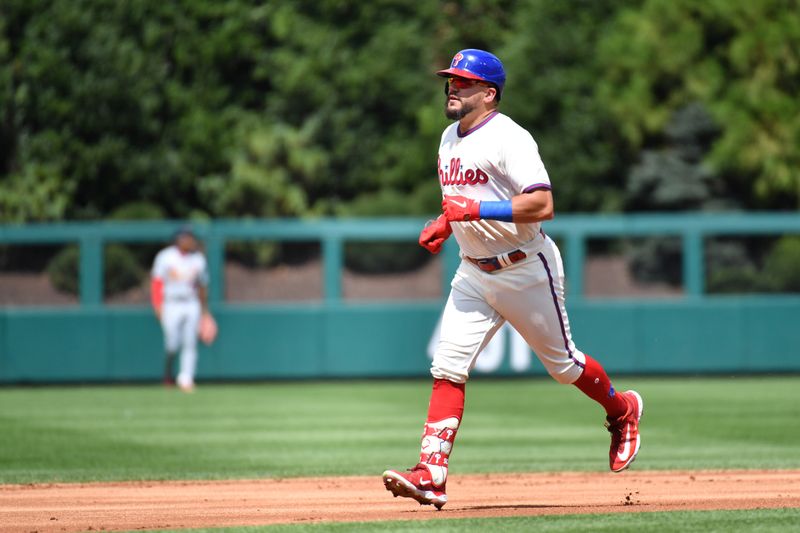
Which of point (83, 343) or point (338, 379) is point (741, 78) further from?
point (83, 343)

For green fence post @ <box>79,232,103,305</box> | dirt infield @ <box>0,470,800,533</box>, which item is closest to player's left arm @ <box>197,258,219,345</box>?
green fence post @ <box>79,232,103,305</box>

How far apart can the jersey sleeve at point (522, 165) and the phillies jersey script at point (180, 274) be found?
1175 cm

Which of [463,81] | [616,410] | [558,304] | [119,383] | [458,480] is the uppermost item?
[463,81]

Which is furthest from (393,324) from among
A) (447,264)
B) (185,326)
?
(185,326)

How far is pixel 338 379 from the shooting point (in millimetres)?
20969

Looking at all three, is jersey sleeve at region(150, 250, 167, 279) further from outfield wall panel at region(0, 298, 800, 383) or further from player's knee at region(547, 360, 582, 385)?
player's knee at region(547, 360, 582, 385)

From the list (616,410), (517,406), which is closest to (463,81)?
(616,410)

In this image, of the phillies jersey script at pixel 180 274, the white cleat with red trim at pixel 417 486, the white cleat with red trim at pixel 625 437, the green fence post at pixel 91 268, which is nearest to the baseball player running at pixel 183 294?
the phillies jersey script at pixel 180 274

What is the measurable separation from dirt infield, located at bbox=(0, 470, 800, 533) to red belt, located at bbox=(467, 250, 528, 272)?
116 centimetres

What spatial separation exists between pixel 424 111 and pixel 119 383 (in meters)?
13.8

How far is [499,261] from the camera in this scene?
707 cm

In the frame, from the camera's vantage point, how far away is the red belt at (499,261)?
7059mm

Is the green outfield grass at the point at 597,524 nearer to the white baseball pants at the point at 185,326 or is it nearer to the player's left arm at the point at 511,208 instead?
the player's left arm at the point at 511,208

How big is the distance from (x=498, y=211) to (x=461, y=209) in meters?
0.18
